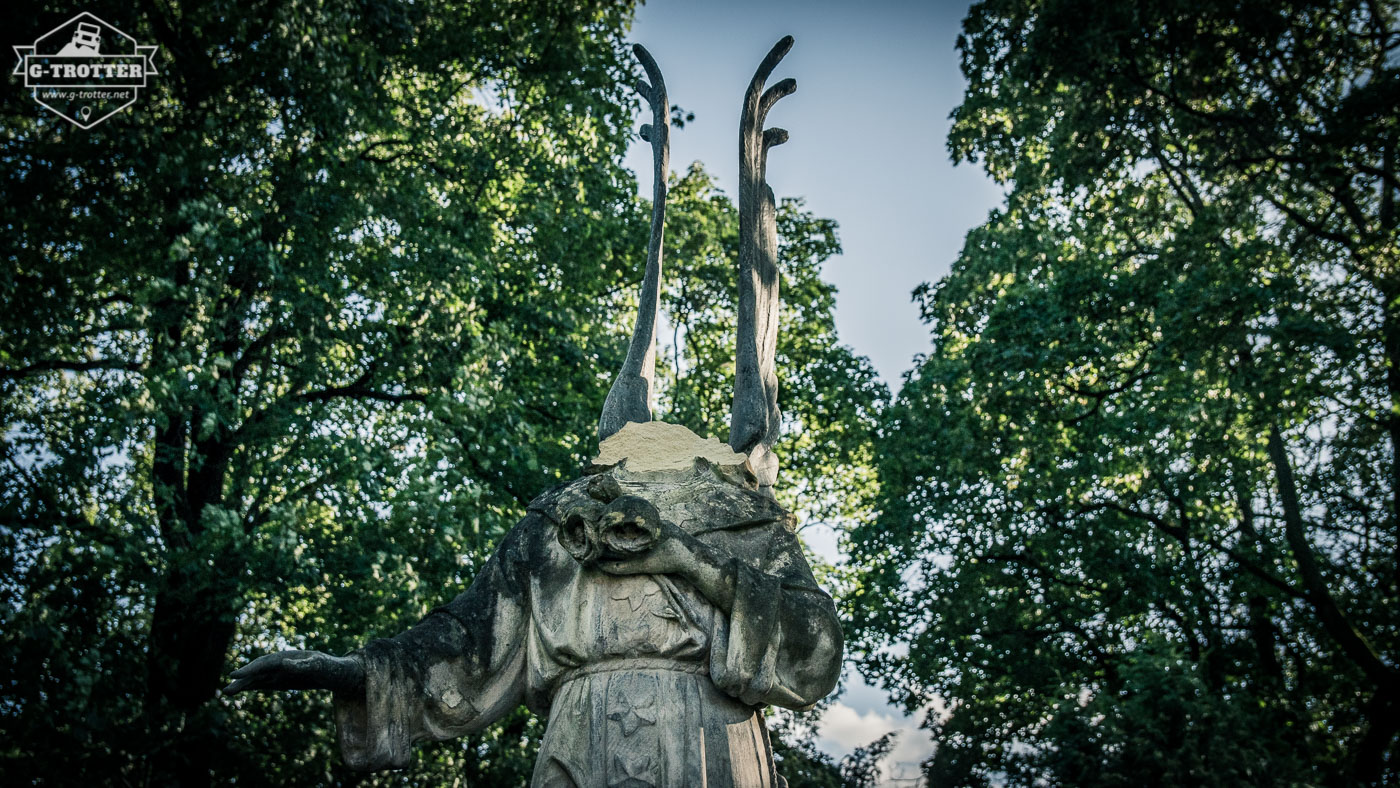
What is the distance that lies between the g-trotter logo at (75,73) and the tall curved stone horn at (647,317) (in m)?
7.62

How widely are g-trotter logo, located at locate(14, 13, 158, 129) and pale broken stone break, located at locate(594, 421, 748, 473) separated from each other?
8.67 meters

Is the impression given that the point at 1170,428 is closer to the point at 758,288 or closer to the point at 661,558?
the point at 758,288

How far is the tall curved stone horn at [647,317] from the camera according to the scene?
16.3 ft

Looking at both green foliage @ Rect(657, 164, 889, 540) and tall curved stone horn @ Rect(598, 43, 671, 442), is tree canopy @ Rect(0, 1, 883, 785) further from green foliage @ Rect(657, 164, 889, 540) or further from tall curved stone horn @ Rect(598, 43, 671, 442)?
tall curved stone horn @ Rect(598, 43, 671, 442)

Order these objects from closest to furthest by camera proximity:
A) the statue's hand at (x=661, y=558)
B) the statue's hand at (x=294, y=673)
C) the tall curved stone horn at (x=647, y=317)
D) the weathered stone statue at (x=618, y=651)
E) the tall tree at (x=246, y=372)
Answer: the statue's hand at (x=294, y=673) → the weathered stone statue at (x=618, y=651) → the statue's hand at (x=661, y=558) → the tall curved stone horn at (x=647, y=317) → the tall tree at (x=246, y=372)

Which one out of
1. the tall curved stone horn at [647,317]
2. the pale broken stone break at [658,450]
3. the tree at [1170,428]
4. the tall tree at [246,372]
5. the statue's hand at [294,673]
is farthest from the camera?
the tree at [1170,428]

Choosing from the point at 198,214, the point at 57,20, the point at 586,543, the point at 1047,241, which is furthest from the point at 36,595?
the point at 1047,241

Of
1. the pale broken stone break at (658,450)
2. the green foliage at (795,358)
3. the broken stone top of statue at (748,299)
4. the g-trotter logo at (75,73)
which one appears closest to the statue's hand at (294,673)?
the pale broken stone break at (658,450)

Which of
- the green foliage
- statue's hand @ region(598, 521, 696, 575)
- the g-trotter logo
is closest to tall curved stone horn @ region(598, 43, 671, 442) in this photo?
statue's hand @ region(598, 521, 696, 575)

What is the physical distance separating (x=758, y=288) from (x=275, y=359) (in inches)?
353

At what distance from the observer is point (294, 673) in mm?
3707

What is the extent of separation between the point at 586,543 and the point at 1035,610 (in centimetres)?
1314

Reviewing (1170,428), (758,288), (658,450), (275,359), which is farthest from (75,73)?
(1170,428)

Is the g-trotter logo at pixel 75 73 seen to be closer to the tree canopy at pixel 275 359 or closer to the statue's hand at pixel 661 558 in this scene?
the tree canopy at pixel 275 359
